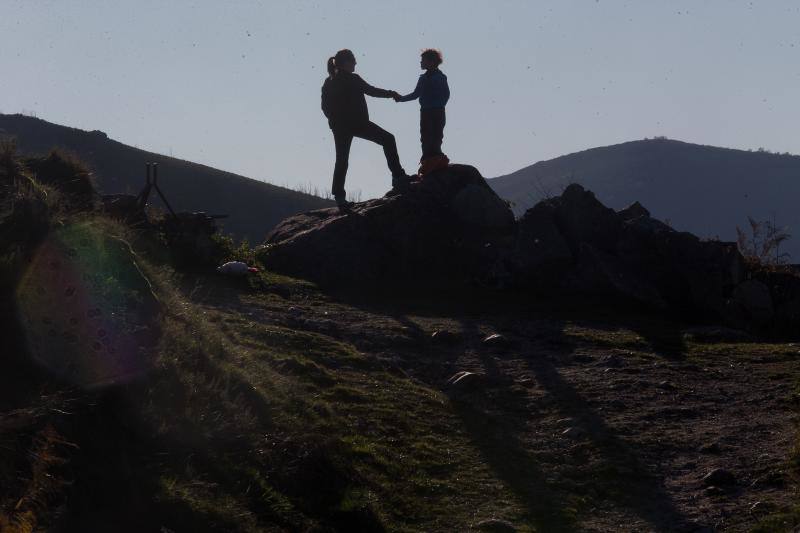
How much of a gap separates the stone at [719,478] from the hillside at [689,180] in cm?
5364

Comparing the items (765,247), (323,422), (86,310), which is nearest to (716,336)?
(765,247)

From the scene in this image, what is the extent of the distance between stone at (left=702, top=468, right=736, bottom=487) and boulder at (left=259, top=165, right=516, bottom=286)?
7043 millimetres

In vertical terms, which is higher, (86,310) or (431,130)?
(431,130)

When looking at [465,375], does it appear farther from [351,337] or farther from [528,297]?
[528,297]

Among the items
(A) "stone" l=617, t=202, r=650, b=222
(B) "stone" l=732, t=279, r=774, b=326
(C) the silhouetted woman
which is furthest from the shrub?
(C) the silhouetted woman

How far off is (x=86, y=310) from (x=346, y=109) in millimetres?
8504

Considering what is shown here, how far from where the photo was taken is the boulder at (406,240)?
44.9 feet

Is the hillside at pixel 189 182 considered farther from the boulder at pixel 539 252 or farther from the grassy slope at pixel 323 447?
the grassy slope at pixel 323 447

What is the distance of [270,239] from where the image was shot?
1515 centimetres

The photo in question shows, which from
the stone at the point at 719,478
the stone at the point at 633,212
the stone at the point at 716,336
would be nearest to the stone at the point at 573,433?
the stone at the point at 719,478

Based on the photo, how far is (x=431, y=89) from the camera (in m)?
14.8

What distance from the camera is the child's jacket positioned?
582 inches

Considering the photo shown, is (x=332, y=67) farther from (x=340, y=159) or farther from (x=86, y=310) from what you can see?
(x=86, y=310)

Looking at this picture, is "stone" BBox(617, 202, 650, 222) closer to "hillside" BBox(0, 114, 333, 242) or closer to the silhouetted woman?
the silhouetted woman
